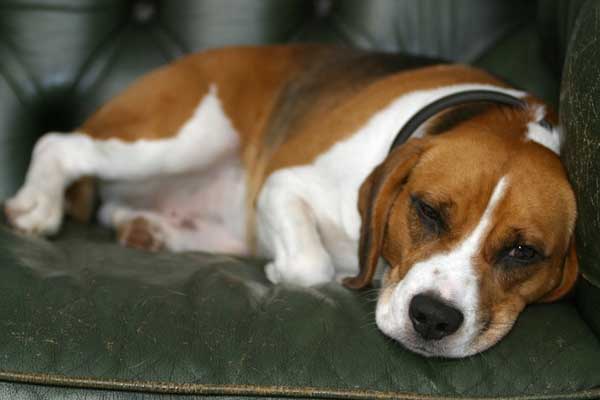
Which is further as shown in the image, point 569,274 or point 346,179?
point 346,179

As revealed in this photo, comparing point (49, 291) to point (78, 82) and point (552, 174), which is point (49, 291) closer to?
point (552, 174)

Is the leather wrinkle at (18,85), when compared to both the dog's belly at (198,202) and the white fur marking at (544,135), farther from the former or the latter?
the white fur marking at (544,135)

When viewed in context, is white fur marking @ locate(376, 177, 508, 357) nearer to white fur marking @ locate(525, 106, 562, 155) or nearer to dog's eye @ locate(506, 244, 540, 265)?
dog's eye @ locate(506, 244, 540, 265)

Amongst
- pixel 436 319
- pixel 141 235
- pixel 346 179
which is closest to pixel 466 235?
pixel 436 319

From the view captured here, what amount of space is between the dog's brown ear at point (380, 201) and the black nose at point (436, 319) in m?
0.29

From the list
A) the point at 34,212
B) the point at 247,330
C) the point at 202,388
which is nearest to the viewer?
the point at 202,388

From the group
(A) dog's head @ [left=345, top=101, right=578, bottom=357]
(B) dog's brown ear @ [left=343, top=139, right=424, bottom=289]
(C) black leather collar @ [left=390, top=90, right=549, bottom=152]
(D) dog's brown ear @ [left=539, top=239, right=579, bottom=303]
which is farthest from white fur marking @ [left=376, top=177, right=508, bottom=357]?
(C) black leather collar @ [left=390, top=90, right=549, bottom=152]

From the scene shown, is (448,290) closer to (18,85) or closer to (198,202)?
(198,202)

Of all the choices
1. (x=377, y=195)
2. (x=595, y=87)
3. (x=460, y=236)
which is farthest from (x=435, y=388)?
(x=595, y=87)

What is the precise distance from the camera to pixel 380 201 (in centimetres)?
202

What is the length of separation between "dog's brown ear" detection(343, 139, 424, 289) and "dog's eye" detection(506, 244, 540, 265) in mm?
309

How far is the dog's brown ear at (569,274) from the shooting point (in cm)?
196

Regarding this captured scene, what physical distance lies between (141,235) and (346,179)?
773 millimetres

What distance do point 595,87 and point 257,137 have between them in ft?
4.70
